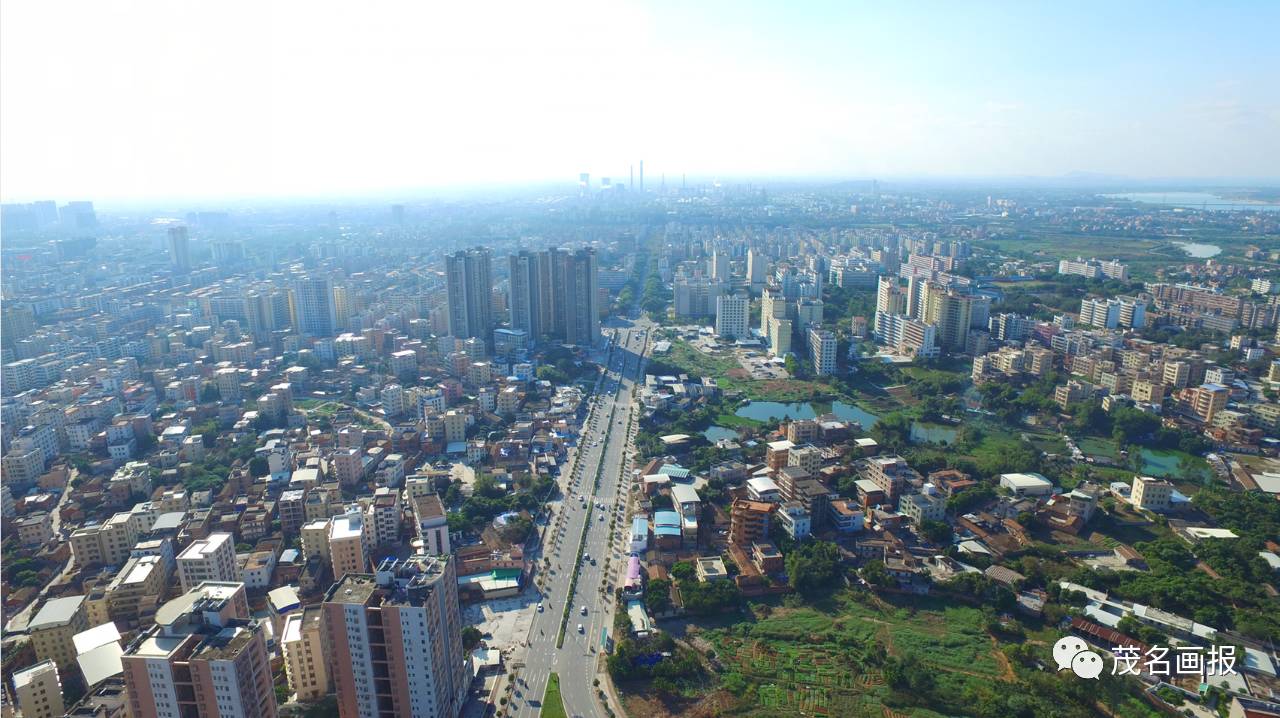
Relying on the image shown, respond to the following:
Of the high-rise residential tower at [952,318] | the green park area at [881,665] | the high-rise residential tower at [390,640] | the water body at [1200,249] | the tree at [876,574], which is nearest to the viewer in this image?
the high-rise residential tower at [390,640]

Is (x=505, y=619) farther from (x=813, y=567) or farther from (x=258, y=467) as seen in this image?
(x=258, y=467)

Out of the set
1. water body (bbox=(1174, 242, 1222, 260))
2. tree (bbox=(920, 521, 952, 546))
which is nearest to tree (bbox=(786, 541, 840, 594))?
tree (bbox=(920, 521, 952, 546))

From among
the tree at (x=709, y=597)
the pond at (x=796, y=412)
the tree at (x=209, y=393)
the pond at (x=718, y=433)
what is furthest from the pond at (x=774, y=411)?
the tree at (x=209, y=393)

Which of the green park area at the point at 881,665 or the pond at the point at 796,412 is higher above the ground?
the pond at the point at 796,412

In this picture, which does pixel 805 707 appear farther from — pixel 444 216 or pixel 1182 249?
pixel 444 216

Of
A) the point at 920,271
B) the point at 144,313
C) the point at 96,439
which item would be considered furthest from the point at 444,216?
the point at 96,439

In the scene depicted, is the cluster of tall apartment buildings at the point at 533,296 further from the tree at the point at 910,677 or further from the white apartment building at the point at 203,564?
the tree at the point at 910,677

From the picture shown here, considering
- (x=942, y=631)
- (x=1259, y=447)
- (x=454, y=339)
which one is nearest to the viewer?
(x=942, y=631)
